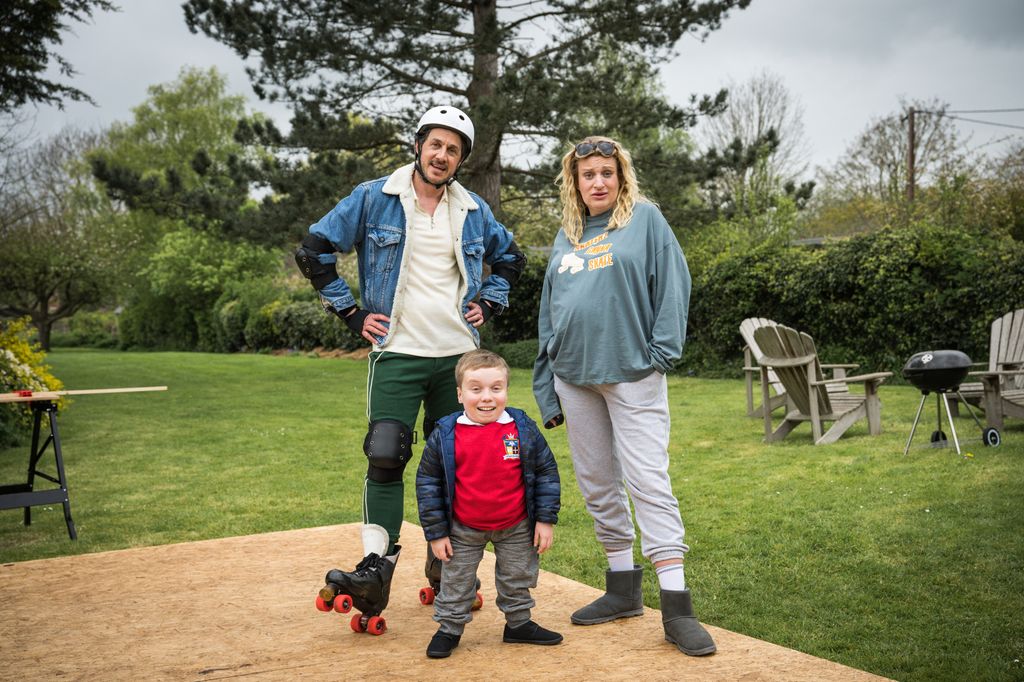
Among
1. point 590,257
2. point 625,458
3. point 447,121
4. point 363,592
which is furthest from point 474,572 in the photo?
point 447,121

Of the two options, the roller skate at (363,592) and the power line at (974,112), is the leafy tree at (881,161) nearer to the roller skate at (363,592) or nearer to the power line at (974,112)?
the power line at (974,112)

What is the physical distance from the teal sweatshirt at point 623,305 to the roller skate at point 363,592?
969 mm

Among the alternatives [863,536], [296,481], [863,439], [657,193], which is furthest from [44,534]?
[657,193]

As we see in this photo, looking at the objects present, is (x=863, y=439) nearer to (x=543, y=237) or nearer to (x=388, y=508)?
(x=388, y=508)

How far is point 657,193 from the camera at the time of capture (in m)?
16.6

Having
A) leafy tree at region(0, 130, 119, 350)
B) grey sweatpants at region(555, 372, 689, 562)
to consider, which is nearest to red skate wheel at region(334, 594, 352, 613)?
grey sweatpants at region(555, 372, 689, 562)

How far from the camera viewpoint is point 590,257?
11.0 ft

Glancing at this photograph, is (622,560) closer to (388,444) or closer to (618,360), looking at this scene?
(618,360)

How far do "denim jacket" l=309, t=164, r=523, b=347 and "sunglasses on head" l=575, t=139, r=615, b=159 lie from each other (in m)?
0.56

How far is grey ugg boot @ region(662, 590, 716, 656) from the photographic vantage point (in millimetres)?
3003

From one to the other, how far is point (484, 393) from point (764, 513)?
10.7ft

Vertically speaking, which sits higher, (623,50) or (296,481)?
(623,50)

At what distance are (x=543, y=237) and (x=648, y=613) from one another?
2769 centimetres

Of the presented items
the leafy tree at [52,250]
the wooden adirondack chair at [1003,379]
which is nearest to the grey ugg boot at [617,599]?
the wooden adirondack chair at [1003,379]
